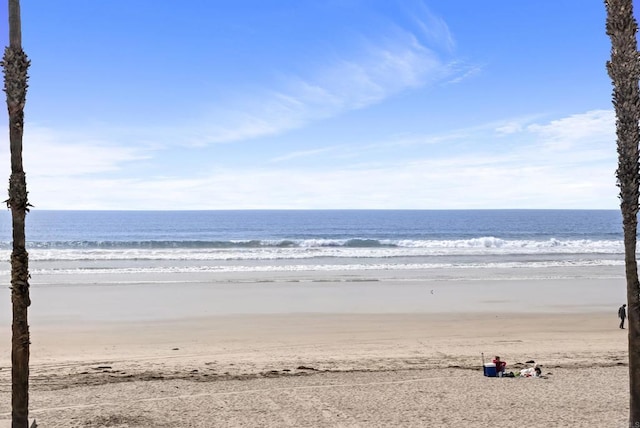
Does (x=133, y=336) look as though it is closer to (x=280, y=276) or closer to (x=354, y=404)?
(x=354, y=404)

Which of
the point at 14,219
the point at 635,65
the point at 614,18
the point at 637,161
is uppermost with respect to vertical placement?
the point at 614,18

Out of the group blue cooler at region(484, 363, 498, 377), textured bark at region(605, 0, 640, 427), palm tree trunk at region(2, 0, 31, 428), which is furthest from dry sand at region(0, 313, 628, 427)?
textured bark at region(605, 0, 640, 427)

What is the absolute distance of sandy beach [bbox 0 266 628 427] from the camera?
1115cm

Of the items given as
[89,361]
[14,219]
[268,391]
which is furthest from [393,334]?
[14,219]

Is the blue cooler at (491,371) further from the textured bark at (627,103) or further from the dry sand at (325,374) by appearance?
the textured bark at (627,103)

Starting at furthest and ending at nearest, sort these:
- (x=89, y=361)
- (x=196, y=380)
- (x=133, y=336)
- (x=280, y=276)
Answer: (x=280, y=276) → (x=133, y=336) → (x=89, y=361) → (x=196, y=380)

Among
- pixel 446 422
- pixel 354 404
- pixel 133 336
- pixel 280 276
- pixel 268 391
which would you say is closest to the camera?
pixel 446 422

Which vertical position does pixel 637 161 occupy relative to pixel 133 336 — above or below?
above

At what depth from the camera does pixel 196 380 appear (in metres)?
13.4

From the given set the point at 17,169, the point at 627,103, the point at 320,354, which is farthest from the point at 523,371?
the point at 17,169

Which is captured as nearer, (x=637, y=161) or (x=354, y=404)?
(x=637, y=161)

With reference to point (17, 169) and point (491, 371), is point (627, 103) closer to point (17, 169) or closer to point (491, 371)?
point (491, 371)

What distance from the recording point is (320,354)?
16250mm

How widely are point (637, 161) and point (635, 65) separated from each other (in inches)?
53.5
